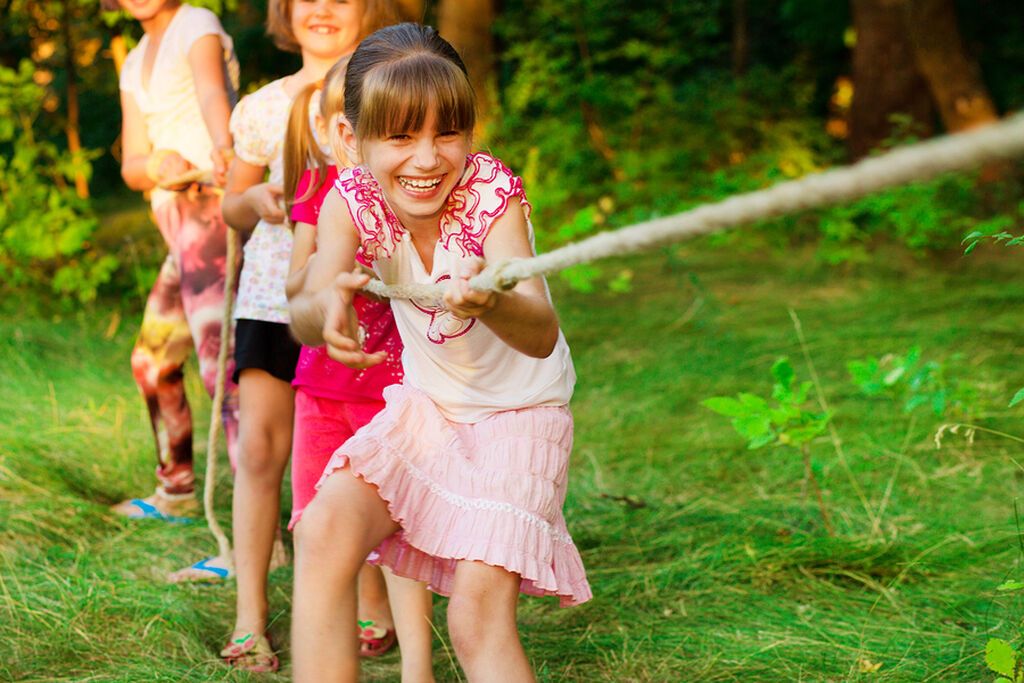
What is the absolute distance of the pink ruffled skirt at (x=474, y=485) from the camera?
1.86 meters

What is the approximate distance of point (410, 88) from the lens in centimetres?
187

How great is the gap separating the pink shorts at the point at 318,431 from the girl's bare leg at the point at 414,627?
0.32 metres

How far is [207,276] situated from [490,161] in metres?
1.51

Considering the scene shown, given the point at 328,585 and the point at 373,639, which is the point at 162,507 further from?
the point at 328,585

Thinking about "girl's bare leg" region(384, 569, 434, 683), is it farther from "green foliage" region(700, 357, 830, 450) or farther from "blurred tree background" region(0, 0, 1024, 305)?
"blurred tree background" region(0, 0, 1024, 305)

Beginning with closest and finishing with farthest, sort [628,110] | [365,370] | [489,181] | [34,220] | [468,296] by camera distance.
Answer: [468,296] < [489,181] < [365,370] < [34,220] < [628,110]

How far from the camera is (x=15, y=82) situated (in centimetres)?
589

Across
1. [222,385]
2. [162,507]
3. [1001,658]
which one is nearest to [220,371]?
[222,385]

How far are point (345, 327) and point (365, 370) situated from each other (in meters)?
0.71

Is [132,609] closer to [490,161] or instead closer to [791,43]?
[490,161]

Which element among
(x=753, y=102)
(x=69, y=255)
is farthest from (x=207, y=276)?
(x=753, y=102)

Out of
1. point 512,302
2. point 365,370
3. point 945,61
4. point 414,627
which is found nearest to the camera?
point 512,302

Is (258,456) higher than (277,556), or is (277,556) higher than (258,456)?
(258,456)

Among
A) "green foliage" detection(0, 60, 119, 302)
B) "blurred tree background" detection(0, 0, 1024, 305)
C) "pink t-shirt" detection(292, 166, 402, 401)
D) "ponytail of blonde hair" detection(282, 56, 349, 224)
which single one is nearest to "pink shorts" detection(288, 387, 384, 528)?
"pink t-shirt" detection(292, 166, 402, 401)
